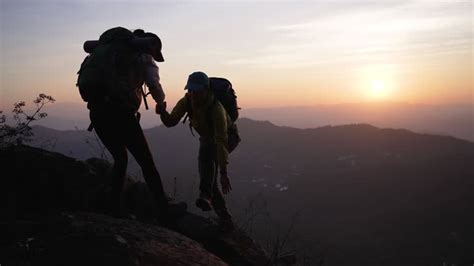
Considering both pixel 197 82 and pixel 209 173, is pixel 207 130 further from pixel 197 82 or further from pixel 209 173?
pixel 197 82

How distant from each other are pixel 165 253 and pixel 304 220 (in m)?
115

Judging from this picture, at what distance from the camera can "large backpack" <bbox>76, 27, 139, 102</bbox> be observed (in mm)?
5820

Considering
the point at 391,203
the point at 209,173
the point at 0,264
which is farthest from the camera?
the point at 391,203

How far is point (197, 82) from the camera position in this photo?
6.35 m

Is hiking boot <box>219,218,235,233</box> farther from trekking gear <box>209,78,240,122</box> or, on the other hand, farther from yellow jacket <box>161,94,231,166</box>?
trekking gear <box>209,78,240,122</box>

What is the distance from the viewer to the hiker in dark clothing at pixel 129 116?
6008 millimetres

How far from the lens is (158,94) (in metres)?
6.14

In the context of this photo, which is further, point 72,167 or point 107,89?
point 72,167

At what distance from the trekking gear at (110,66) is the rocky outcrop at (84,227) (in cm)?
166

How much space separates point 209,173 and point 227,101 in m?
1.16

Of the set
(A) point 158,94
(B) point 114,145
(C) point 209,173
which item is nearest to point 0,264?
(B) point 114,145

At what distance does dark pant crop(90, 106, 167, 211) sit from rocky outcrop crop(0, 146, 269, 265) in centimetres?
60

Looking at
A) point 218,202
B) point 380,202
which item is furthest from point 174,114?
point 380,202

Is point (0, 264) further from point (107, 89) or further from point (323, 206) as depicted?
point (323, 206)
